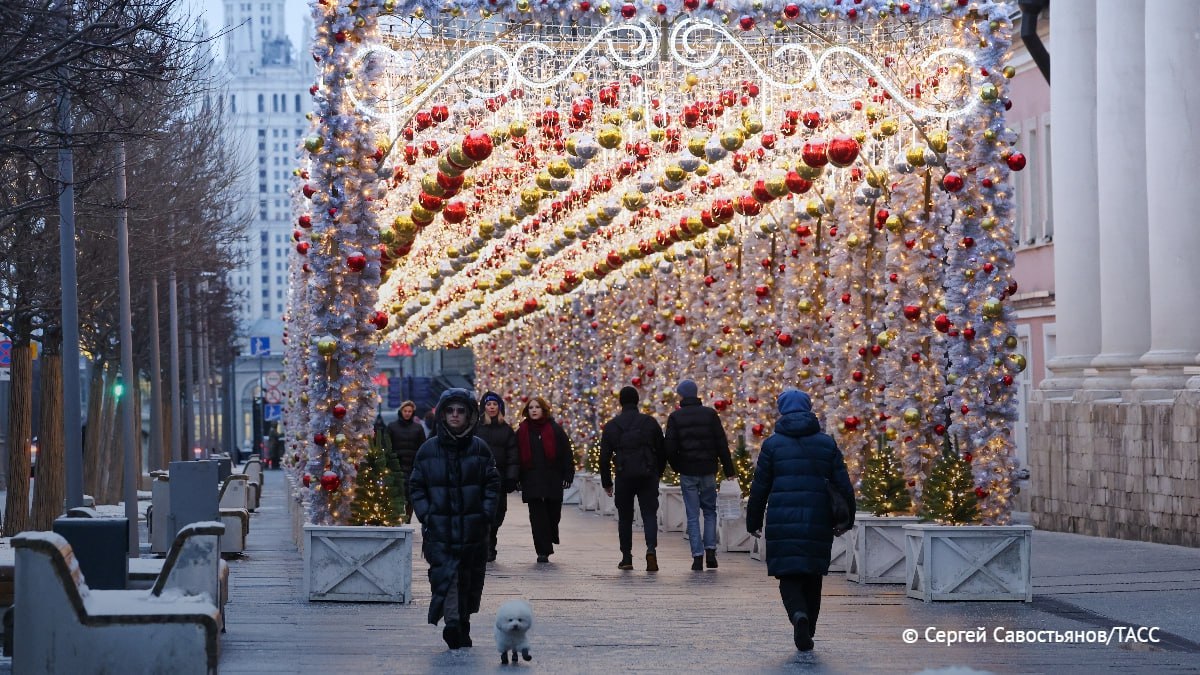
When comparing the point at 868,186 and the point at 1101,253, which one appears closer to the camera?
the point at 868,186

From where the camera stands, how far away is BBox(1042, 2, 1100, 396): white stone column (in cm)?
3162

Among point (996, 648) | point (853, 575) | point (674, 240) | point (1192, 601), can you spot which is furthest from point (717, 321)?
point (996, 648)

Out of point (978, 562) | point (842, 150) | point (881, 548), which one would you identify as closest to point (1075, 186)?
point (842, 150)

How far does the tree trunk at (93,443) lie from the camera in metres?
39.4

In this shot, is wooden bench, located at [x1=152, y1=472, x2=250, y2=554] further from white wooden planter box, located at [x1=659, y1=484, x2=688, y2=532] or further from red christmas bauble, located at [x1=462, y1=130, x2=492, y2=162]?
red christmas bauble, located at [x1=462, y1=130, x2=492, y2=162]

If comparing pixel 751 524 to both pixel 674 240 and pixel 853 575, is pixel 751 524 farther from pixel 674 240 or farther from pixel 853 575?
pixel 674 240

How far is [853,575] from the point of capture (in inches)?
813

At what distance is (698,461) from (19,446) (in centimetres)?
1050

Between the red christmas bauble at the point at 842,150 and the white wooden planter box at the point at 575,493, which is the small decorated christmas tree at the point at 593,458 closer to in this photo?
the white wooden planter box at the point at 575,493

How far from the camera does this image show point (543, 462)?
2425 cm

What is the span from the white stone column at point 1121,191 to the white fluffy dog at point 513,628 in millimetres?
16878

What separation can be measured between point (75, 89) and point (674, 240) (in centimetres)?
1368

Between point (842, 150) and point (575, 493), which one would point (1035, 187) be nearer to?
point (575, 493)

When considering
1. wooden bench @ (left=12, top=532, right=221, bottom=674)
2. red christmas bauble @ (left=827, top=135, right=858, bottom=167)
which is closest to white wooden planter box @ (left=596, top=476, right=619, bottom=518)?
red christmas bauble @ (left=827, top=135, right=858, bottom=167)
